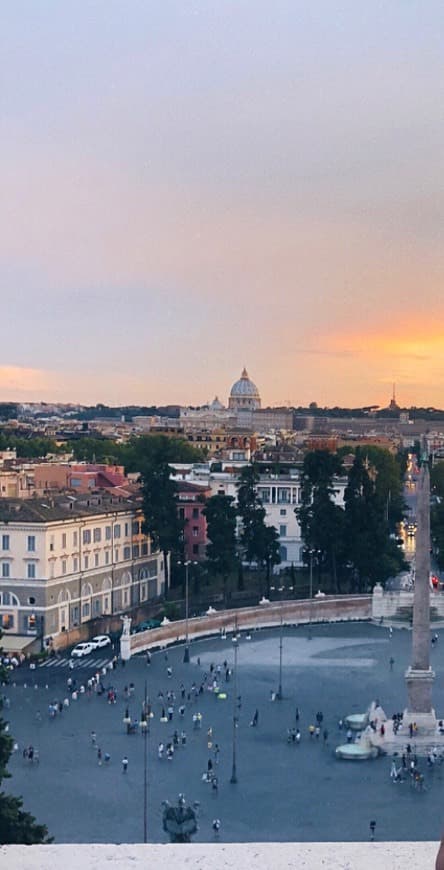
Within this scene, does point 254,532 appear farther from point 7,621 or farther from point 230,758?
point 230,758

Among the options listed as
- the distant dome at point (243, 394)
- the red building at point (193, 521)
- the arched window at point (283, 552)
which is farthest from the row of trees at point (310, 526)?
the distant dome at point (243, 394)

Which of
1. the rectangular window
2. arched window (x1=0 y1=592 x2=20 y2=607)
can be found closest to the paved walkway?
the rectangular window

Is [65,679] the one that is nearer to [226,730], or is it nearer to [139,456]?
[226,730]

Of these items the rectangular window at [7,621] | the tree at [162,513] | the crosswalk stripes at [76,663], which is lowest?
the crosswalk stripes at [76,663]

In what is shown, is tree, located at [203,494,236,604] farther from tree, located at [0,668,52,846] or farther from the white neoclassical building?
tree, located at [0,668,52,846]

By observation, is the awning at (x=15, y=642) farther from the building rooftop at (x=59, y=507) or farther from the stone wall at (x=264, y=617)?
the building rooftop at (x=59, y=507)
